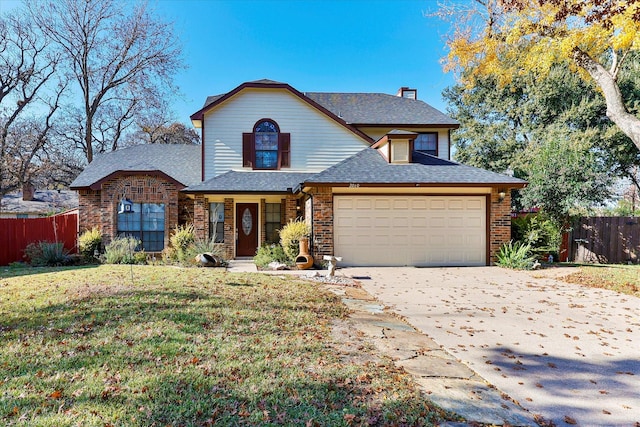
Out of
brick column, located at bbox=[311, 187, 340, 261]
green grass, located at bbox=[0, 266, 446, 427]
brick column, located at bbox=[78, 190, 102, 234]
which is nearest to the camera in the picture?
green grass, located at bbox=[0, 266, 446, 427]

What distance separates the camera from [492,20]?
12539 mm

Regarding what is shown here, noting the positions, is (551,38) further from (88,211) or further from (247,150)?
(88,211)

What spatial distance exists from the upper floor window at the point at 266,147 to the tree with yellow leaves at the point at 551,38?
7184 mm

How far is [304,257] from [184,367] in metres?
7.52

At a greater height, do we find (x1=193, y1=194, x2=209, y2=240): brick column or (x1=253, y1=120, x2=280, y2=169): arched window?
(x1=253, y1=120, x2=280, y2=169): arched window

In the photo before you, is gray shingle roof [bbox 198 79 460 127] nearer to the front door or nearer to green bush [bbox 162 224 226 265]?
the front door

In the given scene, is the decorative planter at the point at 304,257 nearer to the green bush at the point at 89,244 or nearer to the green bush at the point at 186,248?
the green bush at the point at 186,248

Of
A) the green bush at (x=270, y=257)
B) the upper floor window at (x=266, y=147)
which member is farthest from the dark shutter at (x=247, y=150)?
the green bush at (x=270, y=257)

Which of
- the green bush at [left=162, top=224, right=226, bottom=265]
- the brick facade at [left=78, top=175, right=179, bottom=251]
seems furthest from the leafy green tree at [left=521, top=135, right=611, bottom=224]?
the brick facade at [left=78, top=175, right=179, bottom=251]

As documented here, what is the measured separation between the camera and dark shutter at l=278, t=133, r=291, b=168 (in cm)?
1408

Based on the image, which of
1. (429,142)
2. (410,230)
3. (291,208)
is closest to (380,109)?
(429,142)

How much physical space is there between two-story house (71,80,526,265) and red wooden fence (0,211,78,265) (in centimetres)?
98

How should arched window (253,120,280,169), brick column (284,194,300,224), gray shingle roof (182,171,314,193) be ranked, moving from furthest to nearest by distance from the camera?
arched window (253,120,280,169) → brick column (284,194,300,224) → gray shingle roof (182,171,314,193)

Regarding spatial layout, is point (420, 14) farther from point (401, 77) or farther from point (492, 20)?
point (401, 77)
